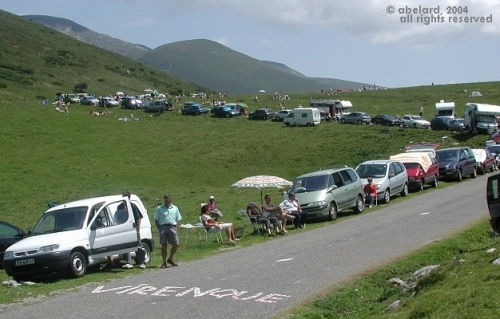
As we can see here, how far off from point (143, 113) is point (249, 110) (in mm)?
12689

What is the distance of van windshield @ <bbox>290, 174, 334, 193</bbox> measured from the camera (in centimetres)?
2491

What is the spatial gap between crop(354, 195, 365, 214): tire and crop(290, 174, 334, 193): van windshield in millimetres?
1618

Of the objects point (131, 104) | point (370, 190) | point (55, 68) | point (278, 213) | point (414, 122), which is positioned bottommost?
point (370, 190)

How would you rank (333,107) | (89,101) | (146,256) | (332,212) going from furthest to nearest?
(89,101)
(333,107)
(332,212)
(146,256)

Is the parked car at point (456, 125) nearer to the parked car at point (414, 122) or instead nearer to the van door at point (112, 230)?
the parked car at point (414, 122)

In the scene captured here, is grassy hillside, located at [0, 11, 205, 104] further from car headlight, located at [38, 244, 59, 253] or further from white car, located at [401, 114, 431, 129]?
car headlight, located at [38, 244, 59, 253]

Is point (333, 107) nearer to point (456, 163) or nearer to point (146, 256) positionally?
point (456, 163)

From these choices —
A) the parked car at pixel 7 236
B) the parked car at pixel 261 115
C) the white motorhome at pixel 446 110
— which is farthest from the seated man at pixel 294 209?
the parked car at pixel 261 115

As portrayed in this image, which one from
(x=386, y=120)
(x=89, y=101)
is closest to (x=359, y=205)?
(x=386, y=120)

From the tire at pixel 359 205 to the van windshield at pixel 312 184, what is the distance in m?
1.62

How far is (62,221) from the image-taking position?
16156 mm

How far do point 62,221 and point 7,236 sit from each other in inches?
116

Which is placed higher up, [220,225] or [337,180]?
[337,180]

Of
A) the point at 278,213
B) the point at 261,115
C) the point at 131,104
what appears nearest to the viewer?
the point at 278,213
